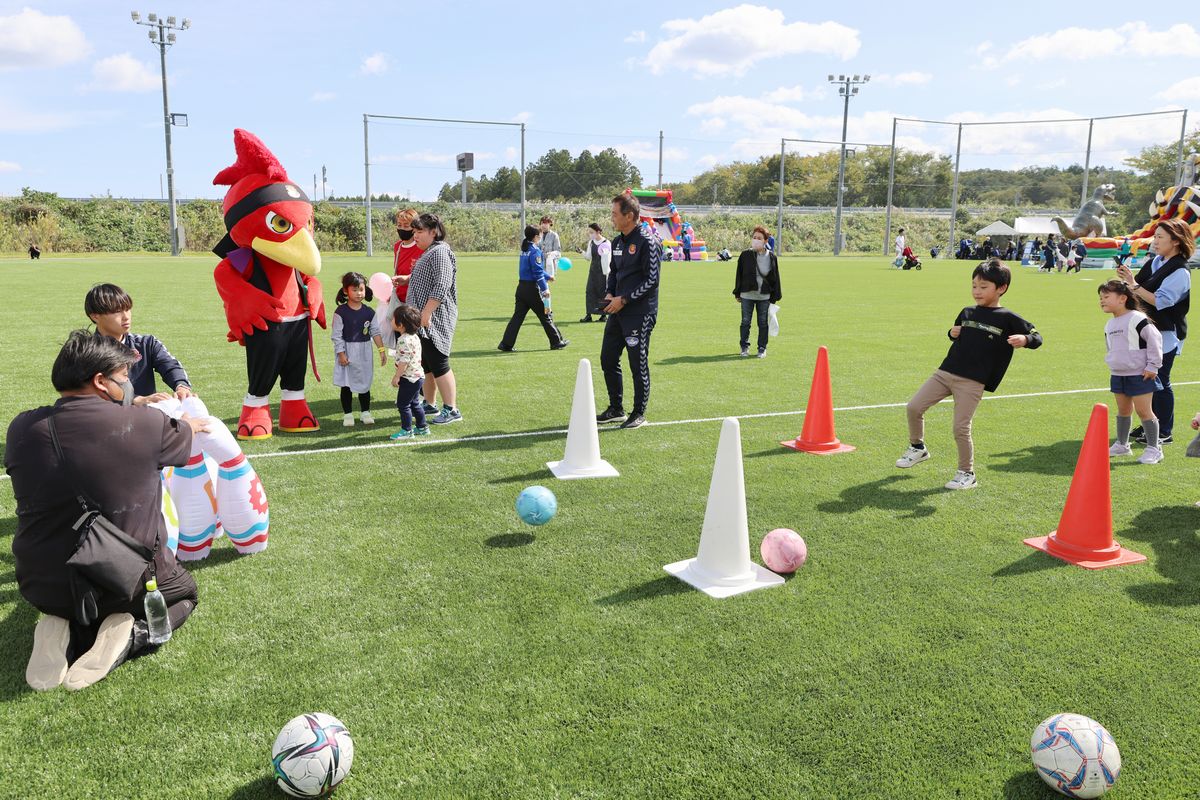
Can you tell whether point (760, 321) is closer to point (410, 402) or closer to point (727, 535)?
point (410, 402)

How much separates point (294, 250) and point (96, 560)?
443 cm

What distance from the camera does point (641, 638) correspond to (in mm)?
3709

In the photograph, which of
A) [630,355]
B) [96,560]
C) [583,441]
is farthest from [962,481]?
[96,560]

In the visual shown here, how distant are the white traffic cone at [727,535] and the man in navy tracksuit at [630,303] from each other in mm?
3411

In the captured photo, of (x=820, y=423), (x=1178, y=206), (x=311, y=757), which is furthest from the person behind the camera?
(x=1178, y=206)

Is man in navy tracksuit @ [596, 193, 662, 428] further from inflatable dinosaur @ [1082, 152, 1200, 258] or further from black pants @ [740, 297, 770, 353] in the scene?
black pants @ [740, 297, 770, 353]

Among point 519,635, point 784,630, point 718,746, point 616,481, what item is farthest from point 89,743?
point 616,481

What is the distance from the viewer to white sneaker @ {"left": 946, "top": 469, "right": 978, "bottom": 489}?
593cm

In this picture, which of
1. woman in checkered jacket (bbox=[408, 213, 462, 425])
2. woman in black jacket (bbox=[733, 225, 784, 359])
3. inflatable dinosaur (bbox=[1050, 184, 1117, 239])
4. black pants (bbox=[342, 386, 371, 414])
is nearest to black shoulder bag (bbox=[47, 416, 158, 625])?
woman in checkered jacket (bbox=[408, 213, 462, 425])

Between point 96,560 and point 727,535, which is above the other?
point 96,560

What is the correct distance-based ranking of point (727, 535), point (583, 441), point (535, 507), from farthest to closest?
point (583, 441)
point (535, 507)
point (727, 535)

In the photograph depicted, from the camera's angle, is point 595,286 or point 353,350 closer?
point 353,350

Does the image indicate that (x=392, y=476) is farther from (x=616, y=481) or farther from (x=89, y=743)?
(x=89, y=743)

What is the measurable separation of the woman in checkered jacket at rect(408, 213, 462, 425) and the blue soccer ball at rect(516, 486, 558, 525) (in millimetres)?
2825
